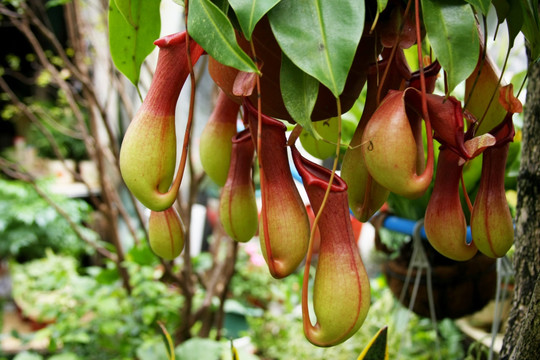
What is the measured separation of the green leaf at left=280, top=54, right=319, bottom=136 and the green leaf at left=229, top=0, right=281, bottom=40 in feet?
0.14

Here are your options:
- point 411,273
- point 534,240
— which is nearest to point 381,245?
point 411,273

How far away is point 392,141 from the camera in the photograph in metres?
0.32

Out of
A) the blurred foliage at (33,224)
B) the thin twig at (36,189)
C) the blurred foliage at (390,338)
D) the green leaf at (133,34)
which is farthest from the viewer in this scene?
the blurred foliage at (33,224)

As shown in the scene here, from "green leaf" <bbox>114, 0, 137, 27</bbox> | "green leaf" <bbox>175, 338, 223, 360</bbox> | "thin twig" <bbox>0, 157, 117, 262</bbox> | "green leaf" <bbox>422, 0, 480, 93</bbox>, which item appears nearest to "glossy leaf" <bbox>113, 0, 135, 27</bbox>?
"green leaf" <bbox>114, 0, 137, 27</bbox>

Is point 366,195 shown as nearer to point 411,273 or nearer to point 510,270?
point 510,270

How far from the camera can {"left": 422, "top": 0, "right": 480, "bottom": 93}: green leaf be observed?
0.33 m

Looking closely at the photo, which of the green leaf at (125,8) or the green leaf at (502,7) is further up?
the green leaf at (125,8)

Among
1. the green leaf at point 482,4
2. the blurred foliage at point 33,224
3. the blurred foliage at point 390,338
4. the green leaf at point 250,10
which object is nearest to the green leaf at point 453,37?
the green leaf at point 482,4

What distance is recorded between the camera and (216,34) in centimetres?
32

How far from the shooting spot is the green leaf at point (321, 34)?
304 mm

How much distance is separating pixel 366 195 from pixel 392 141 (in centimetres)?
9

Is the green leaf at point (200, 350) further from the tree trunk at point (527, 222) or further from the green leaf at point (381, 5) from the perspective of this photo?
the green leaf at point (381, 5)

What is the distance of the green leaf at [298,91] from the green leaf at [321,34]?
3cm

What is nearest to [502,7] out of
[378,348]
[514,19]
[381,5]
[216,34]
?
[514,19]
